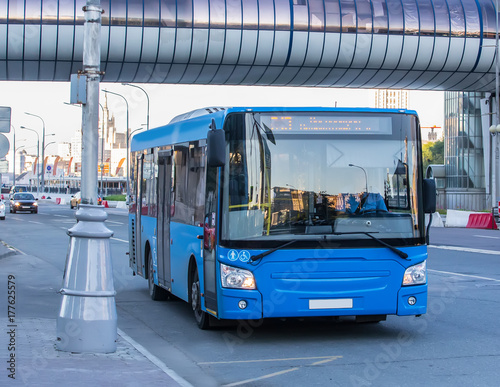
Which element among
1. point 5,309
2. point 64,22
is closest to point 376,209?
point 5,309

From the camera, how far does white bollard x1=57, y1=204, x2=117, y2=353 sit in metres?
7.71

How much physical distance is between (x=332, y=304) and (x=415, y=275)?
1017mm

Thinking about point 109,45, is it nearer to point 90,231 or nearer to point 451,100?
point 90,231

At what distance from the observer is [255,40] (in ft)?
117

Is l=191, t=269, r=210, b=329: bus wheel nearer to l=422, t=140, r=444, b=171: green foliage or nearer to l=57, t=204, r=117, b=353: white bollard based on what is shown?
l=57, t=204, r=117, b=353: white bollard

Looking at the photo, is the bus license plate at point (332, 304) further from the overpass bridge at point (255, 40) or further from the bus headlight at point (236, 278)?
the overpass bridge at point (255, 40)

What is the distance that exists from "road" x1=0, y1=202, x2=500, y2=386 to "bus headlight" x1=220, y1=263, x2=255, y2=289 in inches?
24.8

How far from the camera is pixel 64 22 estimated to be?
3378cm

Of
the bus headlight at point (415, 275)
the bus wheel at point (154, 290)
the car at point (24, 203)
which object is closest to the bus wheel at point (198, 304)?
the bus headlight at point (415, 275)

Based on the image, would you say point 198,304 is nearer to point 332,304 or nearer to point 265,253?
point 265,253

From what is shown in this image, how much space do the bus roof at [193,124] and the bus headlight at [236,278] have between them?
154 centimetres

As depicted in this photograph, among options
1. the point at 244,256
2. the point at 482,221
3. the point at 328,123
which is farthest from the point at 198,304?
the point at 482,221

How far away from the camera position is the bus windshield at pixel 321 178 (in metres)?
8.98

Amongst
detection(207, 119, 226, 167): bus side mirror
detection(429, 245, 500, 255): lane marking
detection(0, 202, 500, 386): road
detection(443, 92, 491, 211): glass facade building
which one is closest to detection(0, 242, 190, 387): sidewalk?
detection(0, 202, 500, 386): road
